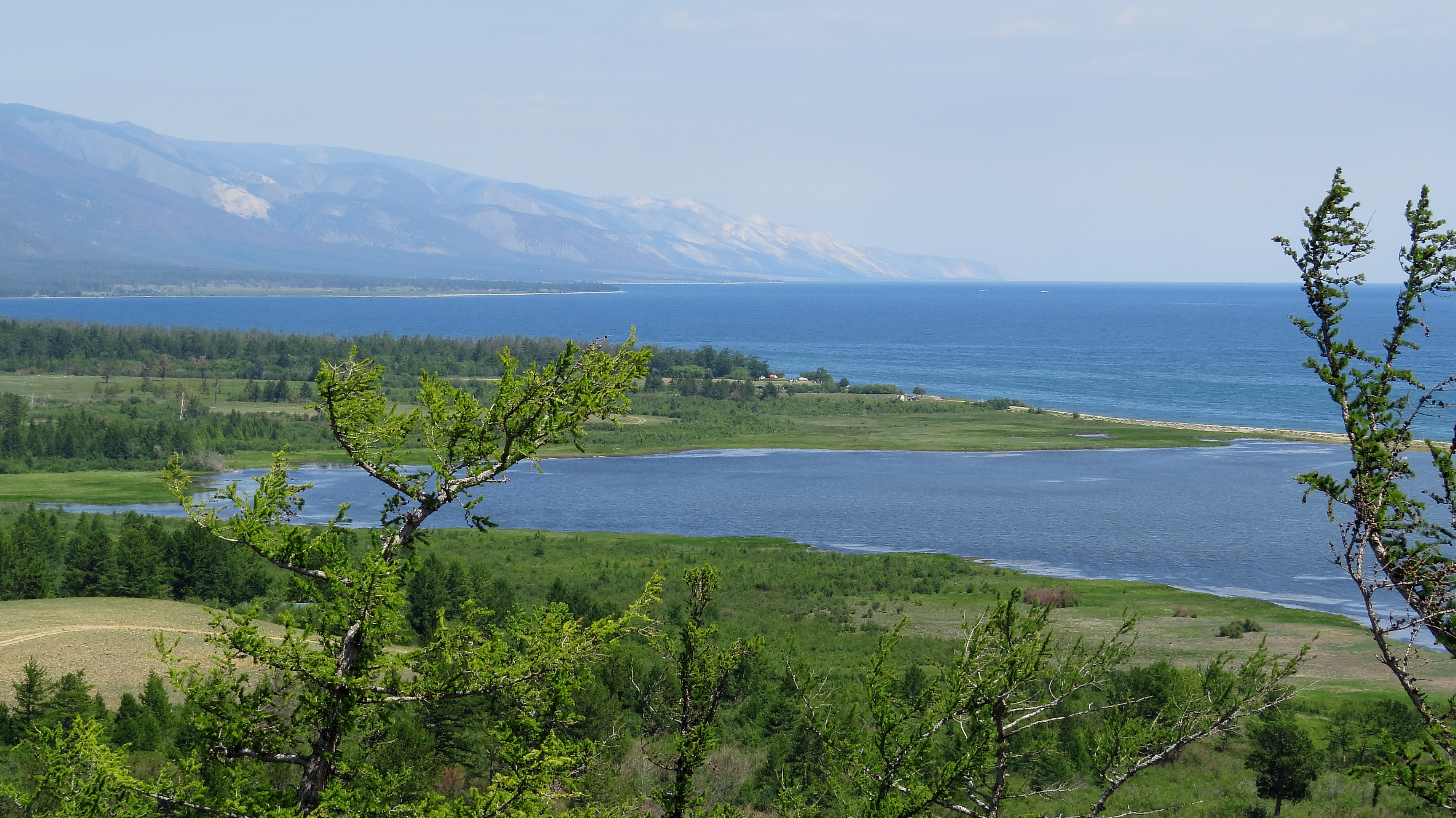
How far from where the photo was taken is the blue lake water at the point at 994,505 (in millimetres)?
66938

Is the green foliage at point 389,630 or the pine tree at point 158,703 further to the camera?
the pine tree at point 158,703

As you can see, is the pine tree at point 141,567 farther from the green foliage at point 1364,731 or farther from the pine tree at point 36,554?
the green foliage at point 1364,731

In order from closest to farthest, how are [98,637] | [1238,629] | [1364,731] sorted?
[1364,731] < [98,637] < [1238,629]

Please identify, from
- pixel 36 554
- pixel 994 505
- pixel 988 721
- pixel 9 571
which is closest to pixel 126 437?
pixel 36 554

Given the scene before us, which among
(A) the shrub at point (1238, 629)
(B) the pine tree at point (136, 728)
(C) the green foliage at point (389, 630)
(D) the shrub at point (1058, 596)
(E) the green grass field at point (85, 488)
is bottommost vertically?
(E) the green grass field at point (85, 488)

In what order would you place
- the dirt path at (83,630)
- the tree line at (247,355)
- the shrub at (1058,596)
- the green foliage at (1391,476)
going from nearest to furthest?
the green foliage at (1391,476) → the dirt path at (83,630) → the shrub at (1058,596) → the tree line at (247,355)

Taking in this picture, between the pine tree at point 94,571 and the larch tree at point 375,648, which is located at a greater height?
the larch tree at point 375,648

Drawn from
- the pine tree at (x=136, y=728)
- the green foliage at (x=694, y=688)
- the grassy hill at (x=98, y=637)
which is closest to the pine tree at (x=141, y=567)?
the grassy hill at (x=98, y=637)

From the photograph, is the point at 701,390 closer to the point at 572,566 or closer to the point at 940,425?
the point at 940,425

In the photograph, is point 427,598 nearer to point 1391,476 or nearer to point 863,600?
point 863,600

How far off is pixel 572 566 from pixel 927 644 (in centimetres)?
2264

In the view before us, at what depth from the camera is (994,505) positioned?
275 ft

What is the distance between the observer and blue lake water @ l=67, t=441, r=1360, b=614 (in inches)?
2635

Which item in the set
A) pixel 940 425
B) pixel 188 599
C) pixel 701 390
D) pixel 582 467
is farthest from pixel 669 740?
pixel 701 390
